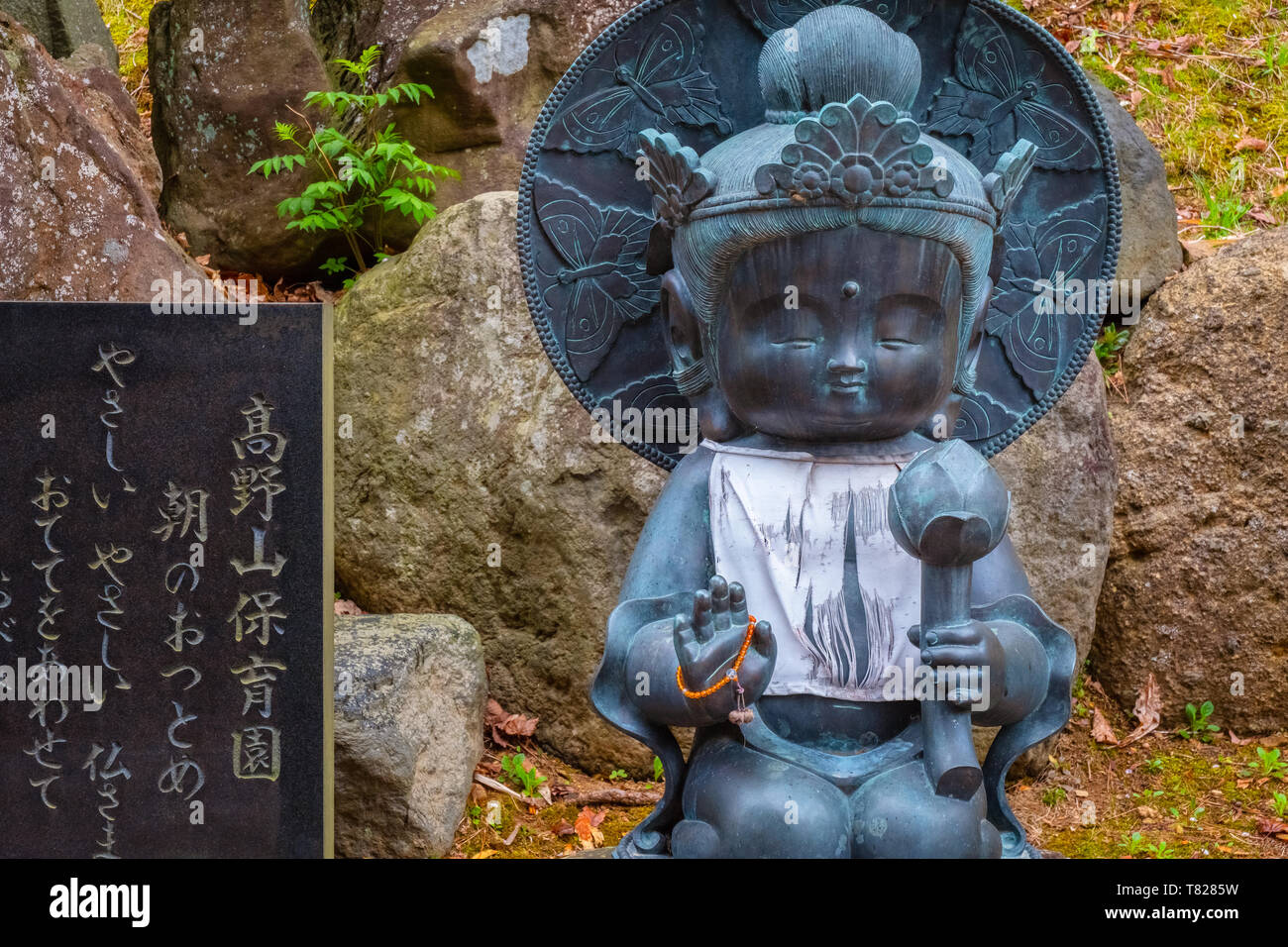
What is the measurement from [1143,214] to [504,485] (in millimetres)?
2987

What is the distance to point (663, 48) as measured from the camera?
3.24 meters

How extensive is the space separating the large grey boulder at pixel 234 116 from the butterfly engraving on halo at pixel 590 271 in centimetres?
370

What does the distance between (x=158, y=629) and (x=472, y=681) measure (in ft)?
4.75

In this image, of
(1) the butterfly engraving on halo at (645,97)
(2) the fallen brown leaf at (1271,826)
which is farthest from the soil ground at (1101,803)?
(1) the butterfly engraving on halo at (645,97)

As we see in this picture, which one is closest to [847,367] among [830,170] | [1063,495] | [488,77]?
[830,170]

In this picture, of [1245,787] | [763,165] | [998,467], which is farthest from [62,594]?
[1245,787]

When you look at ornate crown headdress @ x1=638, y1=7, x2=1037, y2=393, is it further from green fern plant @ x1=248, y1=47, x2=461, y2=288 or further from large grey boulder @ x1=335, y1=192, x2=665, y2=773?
green fern plant @ x1=248, y1=47, x2=461, y2=288

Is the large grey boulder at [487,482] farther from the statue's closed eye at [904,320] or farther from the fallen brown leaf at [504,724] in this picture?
the statue's closed eye at [904,320]

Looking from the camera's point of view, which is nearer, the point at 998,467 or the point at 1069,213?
the point at 1069,213

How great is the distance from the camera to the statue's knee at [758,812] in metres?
2.83

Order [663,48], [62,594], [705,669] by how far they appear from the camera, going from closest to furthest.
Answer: [705,669] < [663,48] < [62,594]

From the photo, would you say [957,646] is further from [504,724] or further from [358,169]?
[358,169]

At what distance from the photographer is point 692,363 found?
3227 millimetres

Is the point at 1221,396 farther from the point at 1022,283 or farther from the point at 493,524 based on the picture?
the point at 493,524
